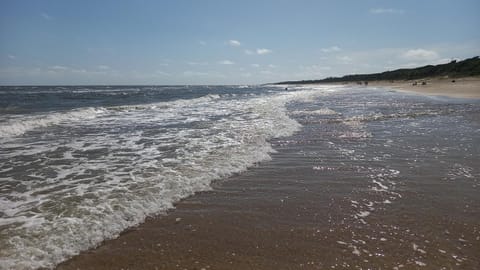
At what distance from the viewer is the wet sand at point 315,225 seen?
12.4 feet

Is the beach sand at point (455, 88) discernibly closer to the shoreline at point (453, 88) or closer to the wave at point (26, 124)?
the shoreline at point (453, 88)

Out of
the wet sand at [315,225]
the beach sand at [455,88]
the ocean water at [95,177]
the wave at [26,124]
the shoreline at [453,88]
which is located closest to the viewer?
the wet sand at [315,225]

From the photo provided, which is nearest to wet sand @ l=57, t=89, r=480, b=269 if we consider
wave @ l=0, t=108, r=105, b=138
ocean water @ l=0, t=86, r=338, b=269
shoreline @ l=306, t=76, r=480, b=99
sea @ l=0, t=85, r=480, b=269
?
sea @ l=0, t=85, r=480, b=269

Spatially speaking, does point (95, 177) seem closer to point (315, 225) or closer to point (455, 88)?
point (315, 225)

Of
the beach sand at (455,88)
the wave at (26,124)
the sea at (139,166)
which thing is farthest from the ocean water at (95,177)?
the beach sand at (455,88)

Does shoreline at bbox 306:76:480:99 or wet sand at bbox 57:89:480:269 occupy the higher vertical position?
shoreline at bbox 306:76:480:99

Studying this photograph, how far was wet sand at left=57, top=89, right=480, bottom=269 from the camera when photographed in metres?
3.78

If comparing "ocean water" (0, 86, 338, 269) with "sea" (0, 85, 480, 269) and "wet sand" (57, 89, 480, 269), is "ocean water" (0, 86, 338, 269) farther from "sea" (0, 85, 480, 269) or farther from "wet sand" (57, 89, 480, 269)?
"wet sand" (57, 89, 480, 269)

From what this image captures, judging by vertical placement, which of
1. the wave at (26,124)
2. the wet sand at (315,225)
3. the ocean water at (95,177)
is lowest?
the wet sand at (315,225)

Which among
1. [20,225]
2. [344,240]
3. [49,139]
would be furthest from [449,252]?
[49,139]

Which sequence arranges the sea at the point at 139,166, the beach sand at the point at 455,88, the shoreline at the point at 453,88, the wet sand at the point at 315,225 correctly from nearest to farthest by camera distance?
1. the wet sand at the point at 315,225
2. the sea at the point at 139,166
3. the shoreline at the point at 453,88
4. the beach sand at the point at 455,88

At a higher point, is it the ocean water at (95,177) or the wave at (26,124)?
the wave at (26,124)

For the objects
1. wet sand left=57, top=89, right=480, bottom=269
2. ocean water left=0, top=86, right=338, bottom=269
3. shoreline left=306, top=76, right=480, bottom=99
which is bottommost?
wet sand left=57, top=89, right=480, bottom=269

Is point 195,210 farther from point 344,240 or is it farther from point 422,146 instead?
point 422,146
